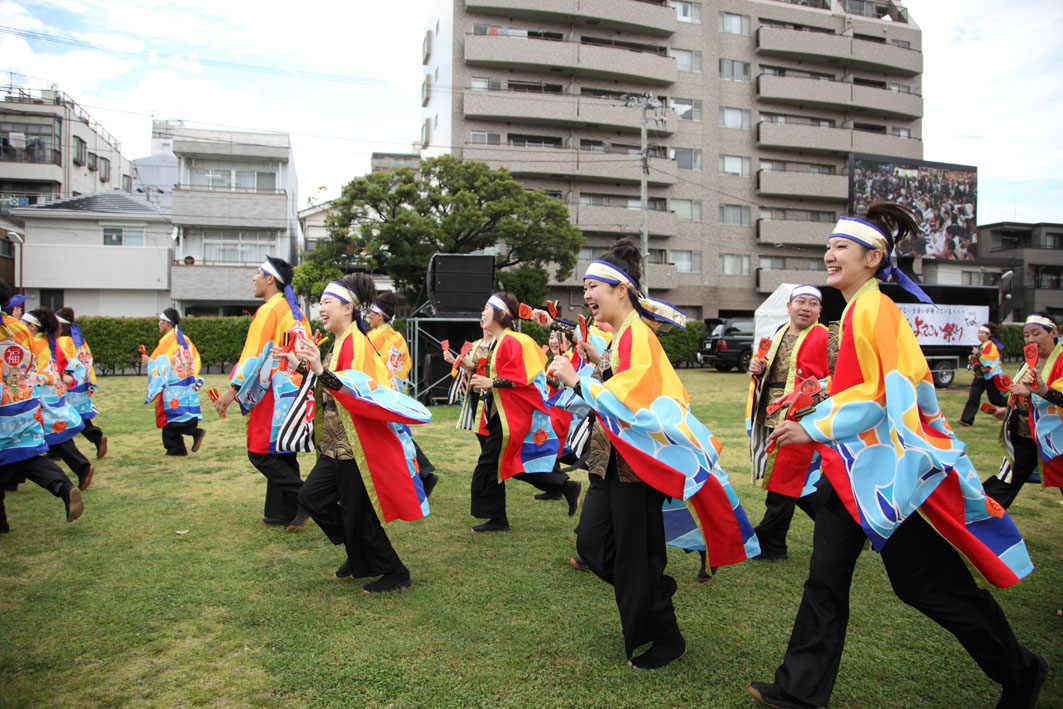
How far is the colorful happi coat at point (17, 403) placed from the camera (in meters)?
4.78

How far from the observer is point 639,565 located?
3.15m

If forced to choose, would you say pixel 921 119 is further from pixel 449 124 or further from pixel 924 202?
pixel 449 124

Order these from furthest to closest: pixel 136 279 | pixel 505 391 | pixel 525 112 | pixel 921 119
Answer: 1. pixel 921 119
2. pixel 525 112
3. pixel 136 279
4. pixel 505 391

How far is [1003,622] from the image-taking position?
8.68 ft

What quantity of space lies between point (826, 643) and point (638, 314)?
1638 mm

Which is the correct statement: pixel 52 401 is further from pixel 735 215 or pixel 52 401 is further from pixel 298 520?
pixel 735 215

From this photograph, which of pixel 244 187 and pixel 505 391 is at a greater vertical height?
pixel 244 187

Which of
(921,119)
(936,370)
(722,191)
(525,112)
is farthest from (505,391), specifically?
(921,119)

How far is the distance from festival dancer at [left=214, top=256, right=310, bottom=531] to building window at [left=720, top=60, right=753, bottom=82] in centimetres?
3628

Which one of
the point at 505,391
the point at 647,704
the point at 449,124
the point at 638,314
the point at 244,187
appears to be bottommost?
the point at 647,704

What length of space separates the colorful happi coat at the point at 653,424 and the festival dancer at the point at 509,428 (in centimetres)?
227

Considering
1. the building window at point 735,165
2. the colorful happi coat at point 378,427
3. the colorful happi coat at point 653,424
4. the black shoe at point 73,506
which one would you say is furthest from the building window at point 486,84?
the colorful happi coat at point 653,424

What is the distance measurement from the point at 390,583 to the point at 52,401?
13.5 ft

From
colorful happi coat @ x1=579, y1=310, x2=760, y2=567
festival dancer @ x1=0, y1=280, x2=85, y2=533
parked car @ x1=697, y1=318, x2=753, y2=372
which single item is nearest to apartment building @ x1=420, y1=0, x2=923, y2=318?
parked car @ x1=697, y1=318, x2=753, y2=372
